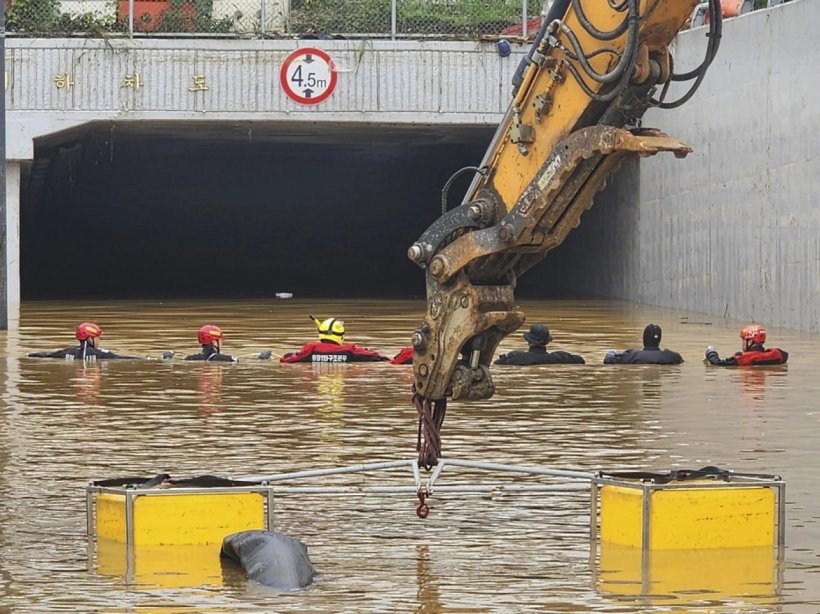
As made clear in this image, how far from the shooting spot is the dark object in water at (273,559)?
27.8 feet

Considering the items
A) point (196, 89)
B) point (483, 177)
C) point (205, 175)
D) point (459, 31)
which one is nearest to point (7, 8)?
point (196, 89)

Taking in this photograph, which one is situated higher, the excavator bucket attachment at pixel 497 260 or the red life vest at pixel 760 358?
the excavator bucket attachment at pixel 497 260

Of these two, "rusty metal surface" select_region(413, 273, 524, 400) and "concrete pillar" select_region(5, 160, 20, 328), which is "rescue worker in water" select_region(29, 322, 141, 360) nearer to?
"concrete pillar" select_region(5, 160, 20, 328)

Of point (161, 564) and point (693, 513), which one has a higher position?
point (693, 513)

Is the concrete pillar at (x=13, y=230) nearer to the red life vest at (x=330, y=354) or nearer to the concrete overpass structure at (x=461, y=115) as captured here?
the concrete overpass structure at (x=461, y=115)

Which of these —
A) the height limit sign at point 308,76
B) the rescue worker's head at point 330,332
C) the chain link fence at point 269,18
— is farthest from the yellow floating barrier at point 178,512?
the chain link fence at point 269,18

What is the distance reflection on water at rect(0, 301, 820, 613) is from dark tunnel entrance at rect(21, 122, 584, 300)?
16331 millimetres

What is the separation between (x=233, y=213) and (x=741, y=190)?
Result: 23.7 meters

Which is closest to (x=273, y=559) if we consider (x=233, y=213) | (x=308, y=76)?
(x=308, y=76)

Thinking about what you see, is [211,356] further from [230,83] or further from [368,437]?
[230,83]

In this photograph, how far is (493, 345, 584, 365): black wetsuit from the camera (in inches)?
854

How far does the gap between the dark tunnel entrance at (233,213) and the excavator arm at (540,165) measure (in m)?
29.8

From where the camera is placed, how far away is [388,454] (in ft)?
42.8

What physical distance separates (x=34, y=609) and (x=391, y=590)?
1556 mm
